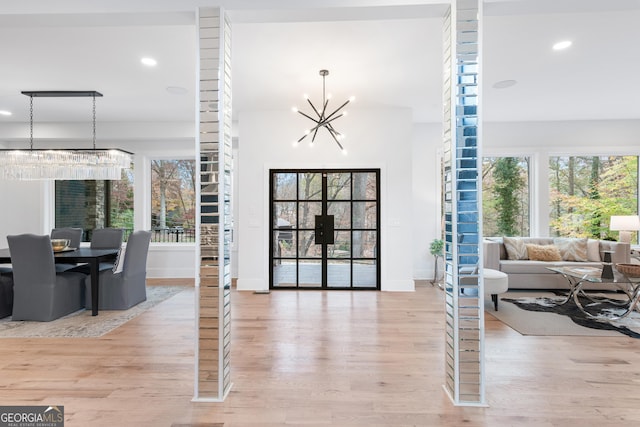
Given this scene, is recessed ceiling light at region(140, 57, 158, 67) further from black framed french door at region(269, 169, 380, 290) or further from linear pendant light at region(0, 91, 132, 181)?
black framed french door at region(269, 169, 380, 290)

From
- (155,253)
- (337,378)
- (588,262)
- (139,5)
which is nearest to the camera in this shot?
(139,5)

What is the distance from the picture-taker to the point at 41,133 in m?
5.95

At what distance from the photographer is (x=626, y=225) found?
5.26 m

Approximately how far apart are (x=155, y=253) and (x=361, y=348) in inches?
192

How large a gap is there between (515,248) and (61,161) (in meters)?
6.78

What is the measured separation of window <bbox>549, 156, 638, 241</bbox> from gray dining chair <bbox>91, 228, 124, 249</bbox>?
23.6ft

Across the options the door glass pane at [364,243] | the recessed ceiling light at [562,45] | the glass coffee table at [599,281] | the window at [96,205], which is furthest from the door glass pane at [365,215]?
the window at [96,205]

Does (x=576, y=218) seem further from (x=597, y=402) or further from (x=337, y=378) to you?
(x=337, y=378)

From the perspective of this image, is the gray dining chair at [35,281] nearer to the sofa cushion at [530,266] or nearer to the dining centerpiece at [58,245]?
the dining centerpiece at [58,245]

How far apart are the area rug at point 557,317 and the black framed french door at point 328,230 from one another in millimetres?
1983

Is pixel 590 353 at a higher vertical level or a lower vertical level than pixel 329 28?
lower

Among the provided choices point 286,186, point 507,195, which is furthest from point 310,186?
point 507,195

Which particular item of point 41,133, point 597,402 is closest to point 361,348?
point 597,402

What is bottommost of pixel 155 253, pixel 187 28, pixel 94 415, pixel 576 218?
pixel 94 415
